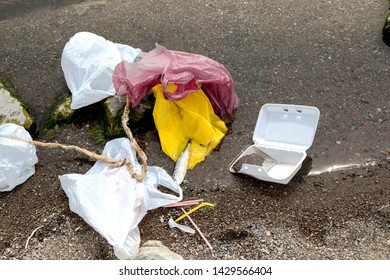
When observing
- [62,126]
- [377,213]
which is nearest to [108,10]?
[62,126]

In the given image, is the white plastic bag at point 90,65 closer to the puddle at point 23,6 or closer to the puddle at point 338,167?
the puddle at point 23,6

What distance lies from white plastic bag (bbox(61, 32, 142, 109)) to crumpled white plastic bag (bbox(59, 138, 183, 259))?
2.00 ft

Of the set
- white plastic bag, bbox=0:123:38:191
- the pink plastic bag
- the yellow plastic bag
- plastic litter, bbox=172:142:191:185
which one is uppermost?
the pink plastic bag

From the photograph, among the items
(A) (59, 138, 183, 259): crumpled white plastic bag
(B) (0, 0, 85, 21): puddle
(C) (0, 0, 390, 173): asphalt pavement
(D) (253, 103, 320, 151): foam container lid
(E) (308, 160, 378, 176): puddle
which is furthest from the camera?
(B) (0, 0, 85, 21): puddle

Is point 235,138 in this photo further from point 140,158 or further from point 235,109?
point 140,158

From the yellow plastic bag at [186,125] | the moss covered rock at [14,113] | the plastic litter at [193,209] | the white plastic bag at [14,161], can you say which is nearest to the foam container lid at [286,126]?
the yellow plastic bag at [186,125]

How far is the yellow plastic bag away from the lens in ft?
12.4

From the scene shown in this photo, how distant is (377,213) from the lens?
131 inches

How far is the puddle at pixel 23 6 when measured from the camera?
17.5ft

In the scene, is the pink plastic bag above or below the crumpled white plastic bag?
above

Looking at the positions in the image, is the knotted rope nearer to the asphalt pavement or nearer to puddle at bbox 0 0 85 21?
the asphalt pavement

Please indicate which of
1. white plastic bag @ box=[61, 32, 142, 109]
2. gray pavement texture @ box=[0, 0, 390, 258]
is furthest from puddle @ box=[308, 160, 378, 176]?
white plastic bag @ box=[61, 32, 142, 109]

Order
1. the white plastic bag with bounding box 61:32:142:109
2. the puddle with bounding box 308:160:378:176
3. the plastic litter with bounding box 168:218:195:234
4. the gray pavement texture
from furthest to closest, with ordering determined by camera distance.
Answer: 1. the white plastic bag with bounding box 61:32:142:109
2. the puddle with bounding box 308:160:378:176
3. the gray pavement texture
4. the plastic litter with bounding box 168:218:195:234

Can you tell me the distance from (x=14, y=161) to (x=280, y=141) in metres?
1.95
